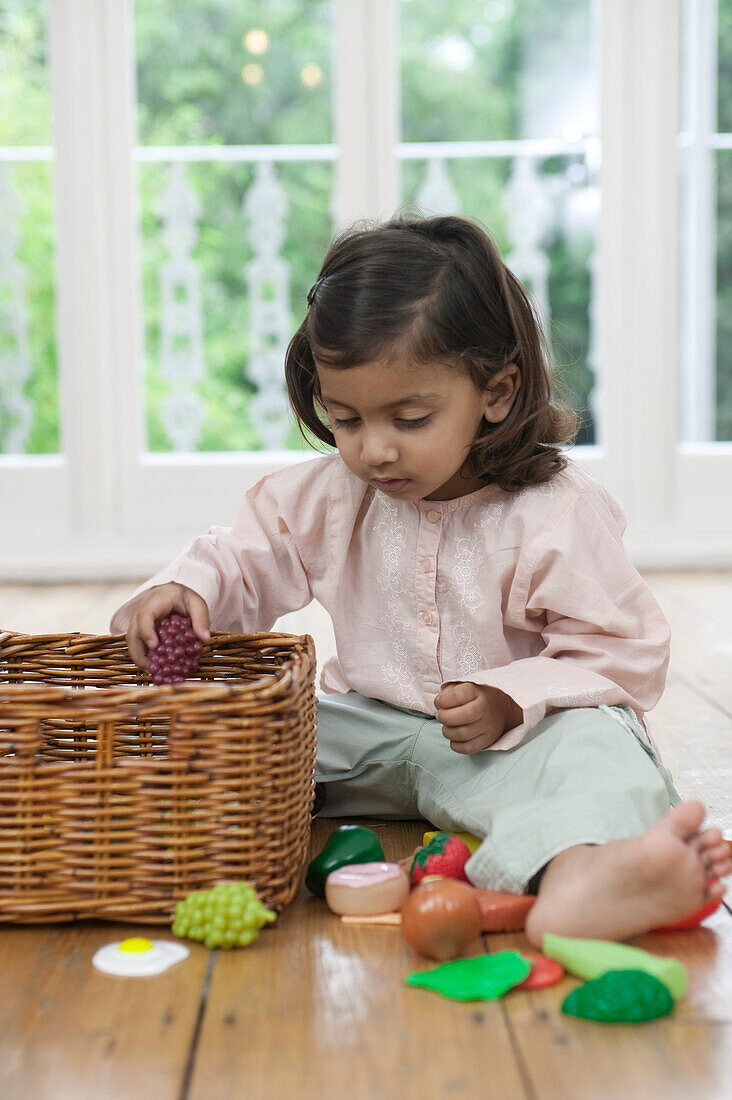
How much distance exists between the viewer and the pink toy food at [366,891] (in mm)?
867

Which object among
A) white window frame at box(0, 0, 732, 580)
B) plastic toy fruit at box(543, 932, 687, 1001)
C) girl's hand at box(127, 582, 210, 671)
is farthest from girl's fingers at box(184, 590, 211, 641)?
white window frame at box(0, 0, 732, 580)

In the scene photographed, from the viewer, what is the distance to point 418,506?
112cm

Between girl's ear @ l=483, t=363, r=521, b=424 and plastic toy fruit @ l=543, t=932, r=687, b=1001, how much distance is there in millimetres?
458

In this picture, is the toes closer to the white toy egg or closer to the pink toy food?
the pink toy food

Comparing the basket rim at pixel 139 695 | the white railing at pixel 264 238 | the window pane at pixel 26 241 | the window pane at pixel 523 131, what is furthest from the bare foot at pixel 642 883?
the window pane at pixel 26 241

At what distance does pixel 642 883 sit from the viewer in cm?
78

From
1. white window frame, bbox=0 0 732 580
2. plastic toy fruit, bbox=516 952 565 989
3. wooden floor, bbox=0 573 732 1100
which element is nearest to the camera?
wooden floor, bbox=0 573 732 1100

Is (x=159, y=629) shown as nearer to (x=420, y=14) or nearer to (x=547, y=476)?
(x=547, y=476)

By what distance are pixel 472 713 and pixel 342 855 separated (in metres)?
0.15

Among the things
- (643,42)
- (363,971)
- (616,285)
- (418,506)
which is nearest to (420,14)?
(643,42)

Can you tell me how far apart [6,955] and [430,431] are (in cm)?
50

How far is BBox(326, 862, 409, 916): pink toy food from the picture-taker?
0.87m

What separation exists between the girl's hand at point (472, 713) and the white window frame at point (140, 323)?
1.71 meters

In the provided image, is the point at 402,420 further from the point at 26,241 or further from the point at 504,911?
the point at 26,241
